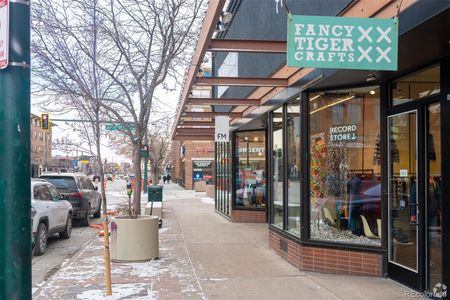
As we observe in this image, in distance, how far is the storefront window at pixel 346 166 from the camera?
7793mm

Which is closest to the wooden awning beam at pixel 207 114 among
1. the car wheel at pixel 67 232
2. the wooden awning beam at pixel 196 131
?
the wooden awning beam at pixel 196 131

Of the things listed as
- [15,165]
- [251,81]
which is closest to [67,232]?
[251,81]

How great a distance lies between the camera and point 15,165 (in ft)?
8.86

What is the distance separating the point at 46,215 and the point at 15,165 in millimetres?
8873

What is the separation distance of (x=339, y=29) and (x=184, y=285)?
4.29 metres

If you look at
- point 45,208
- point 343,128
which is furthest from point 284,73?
point 45,208

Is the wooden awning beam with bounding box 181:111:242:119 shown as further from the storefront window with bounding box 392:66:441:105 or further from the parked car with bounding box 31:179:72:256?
the storefront window with bounding box 392:66:441:105

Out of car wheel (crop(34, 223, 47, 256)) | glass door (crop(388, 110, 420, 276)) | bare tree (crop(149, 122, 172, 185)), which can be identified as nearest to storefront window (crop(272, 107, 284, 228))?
glass door (crop(388, 110, 420, 276))

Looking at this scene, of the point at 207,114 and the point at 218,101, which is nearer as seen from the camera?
the point at 218,101

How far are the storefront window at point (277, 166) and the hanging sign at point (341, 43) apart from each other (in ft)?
16.1

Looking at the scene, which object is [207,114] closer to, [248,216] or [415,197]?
[248,216]

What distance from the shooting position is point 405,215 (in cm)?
704

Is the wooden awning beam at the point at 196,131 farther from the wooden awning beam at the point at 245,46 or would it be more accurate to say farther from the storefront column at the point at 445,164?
the storefront column at the point at 445,164

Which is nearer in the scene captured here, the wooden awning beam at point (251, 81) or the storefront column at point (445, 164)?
the storefront column at point (445, 164)
